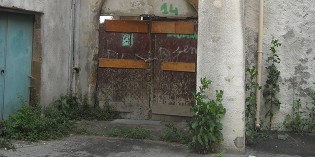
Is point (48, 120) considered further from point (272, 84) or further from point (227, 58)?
point (272, 84)

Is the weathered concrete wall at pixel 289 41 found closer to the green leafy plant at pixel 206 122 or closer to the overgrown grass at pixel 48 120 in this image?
the green leafy plant at pixel 206 122

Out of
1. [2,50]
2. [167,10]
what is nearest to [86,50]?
[167,10]

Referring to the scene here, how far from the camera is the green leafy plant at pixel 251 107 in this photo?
6.72 metres

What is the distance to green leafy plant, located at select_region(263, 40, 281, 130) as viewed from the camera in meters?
7.48

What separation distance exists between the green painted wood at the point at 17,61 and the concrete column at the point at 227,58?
12.5 ft

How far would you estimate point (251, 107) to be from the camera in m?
6.98

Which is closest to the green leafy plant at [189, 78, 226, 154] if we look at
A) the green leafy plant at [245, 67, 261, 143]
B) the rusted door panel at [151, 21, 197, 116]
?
the green leafy plant at [245, 67, 261, 143]

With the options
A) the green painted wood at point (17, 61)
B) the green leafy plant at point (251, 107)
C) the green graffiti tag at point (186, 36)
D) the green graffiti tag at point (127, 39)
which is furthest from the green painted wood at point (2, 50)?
the green leafy plant at point (251, 107)

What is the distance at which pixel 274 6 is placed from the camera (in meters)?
7.64

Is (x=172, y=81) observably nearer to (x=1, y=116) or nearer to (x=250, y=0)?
(x=250, y=0)

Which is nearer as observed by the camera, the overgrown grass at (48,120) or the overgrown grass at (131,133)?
the overgrown grass at (48,120)

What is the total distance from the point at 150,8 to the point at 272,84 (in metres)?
3.38

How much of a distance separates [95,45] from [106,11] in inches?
32.4

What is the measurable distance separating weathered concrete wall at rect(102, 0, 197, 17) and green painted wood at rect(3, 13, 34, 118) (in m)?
A: 1.92
